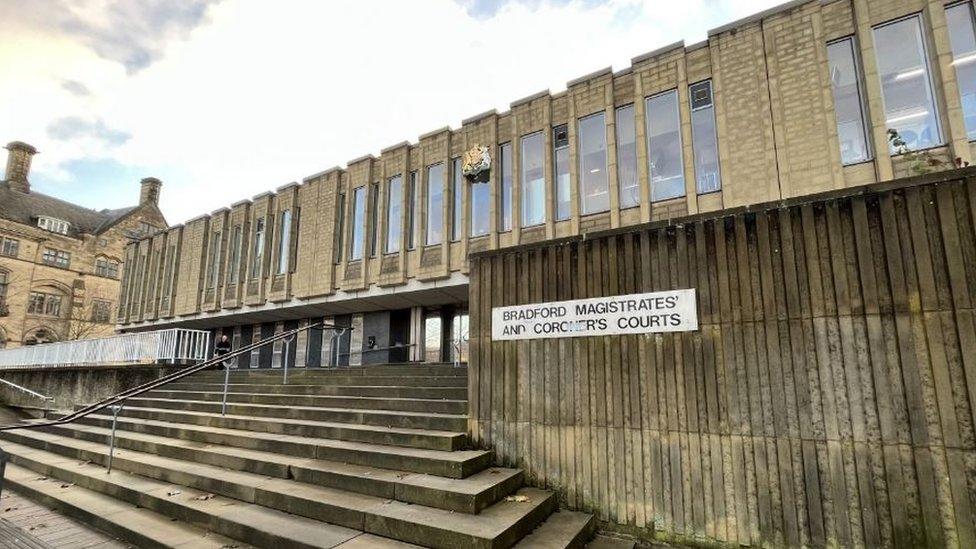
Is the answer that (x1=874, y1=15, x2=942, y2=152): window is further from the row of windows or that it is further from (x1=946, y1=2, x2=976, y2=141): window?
(x1=946, y1=2, x2=976, y2=141): window

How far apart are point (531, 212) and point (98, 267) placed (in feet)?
142

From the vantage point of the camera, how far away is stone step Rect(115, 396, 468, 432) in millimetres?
6004

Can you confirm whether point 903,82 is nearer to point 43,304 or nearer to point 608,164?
point 608,164

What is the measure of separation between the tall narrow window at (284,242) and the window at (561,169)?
10813mm

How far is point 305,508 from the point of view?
14.9ft

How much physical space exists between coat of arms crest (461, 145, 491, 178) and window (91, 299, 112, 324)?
3983 centimetres

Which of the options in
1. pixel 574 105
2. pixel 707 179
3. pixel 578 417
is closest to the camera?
pixel 578 417

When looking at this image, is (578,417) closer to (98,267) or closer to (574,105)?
(574,105)

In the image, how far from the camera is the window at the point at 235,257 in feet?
65.8

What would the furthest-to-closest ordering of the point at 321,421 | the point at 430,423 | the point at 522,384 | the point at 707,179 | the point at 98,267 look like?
1. the point at 98,267
2. the point at 707,179
3. the point at 321,421
4. the point at 430,423
5. the point at 522,384

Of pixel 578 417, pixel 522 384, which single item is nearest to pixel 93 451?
pixel 522 384

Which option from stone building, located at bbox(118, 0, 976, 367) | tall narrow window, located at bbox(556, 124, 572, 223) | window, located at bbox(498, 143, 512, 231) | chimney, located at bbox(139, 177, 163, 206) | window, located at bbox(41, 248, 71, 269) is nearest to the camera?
stone building, located at bbox(118, 0, 976, 367)

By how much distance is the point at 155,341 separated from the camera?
44.8ft

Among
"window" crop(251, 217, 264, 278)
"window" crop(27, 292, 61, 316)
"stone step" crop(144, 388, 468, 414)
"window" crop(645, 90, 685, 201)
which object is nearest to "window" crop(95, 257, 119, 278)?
"window" crop(27, 292, 61, 316)
